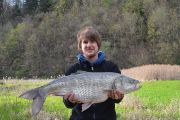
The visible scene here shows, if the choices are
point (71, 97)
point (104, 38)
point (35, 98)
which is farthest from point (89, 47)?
point (104, 38)

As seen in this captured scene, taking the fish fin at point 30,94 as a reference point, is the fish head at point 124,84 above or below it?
Answer: above

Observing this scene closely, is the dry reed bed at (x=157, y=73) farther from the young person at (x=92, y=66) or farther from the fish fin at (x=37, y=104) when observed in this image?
the fish fin at (x=37, y=104)

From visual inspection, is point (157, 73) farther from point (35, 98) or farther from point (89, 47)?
point (35, 98)

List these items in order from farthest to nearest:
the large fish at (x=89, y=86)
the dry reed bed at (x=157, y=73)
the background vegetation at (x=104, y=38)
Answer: the background vegetation at (x=104, y=38) < the dry reed bed at (x=157, y=73) < the large fish at (x=89, y=86)

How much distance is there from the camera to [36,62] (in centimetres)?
5788

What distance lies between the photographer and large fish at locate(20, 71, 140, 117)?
185 inches

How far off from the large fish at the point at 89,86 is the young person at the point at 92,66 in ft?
0.66

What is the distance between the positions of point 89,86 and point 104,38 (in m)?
56.0

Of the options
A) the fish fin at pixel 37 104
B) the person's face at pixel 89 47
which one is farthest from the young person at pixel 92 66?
the fish fin at pixel 37 104

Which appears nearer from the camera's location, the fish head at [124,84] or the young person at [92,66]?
the fish head at [124,84]

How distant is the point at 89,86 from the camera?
4.71 metres

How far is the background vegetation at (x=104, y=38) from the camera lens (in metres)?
56.0

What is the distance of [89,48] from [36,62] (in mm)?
53306

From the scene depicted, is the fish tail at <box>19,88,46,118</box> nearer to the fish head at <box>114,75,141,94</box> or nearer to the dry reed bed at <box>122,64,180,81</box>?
the fish head at <box>114,75,141,94</box>
